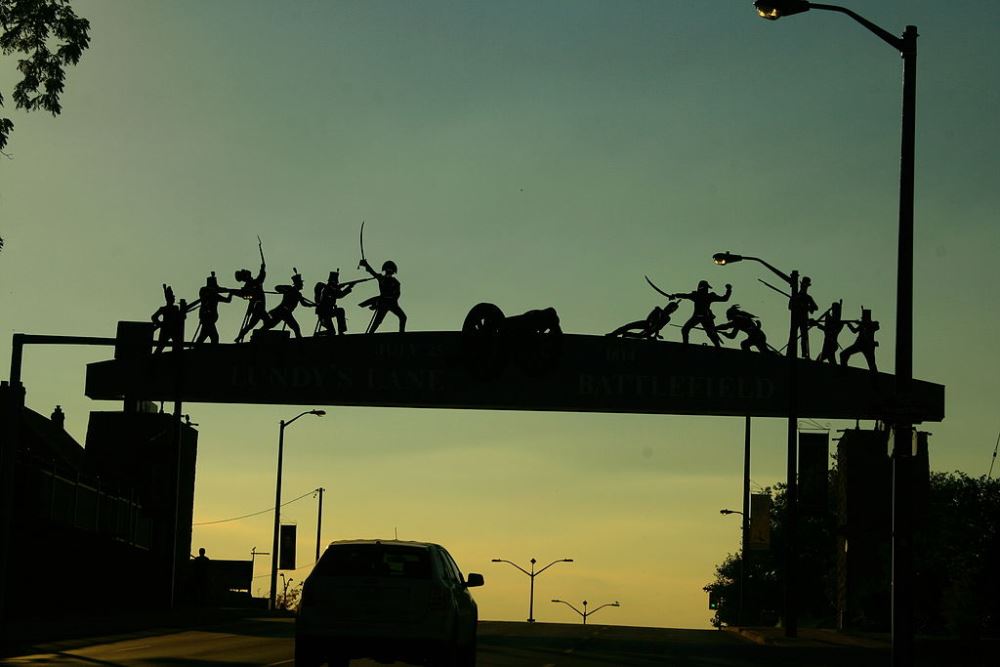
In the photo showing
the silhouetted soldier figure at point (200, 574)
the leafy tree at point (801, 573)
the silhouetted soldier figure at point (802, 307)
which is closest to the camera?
the silhouetted soldier figure at point (802, 307)

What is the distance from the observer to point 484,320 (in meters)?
41.7

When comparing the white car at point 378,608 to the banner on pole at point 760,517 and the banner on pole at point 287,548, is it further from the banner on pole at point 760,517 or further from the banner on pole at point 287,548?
the banner on pole at point 287,548

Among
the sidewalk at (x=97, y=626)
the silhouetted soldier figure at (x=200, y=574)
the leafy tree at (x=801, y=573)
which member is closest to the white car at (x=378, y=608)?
the sidewalk at (x=97, y=626)

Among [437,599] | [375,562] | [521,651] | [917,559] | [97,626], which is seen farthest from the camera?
[917,559]

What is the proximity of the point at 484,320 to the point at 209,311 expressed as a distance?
23.9 ft

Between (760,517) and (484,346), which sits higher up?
→ (484,346)

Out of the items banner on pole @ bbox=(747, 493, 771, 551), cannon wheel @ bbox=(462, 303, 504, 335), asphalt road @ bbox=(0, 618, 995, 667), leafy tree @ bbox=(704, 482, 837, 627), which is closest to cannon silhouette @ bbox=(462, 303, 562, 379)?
cannon wheel @ bbox=(462, 303, 504, 335)

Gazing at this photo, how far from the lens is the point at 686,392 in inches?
1649

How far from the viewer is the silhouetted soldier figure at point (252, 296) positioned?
140ft

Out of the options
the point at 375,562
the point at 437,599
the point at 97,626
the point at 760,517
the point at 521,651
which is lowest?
the point at 97,626

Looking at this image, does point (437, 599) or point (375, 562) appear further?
point (375, 562)

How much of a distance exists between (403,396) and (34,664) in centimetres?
2103

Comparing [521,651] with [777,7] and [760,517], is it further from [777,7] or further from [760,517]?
[760,517]

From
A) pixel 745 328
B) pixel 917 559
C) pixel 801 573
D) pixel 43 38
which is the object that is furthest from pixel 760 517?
pixel 801 573
